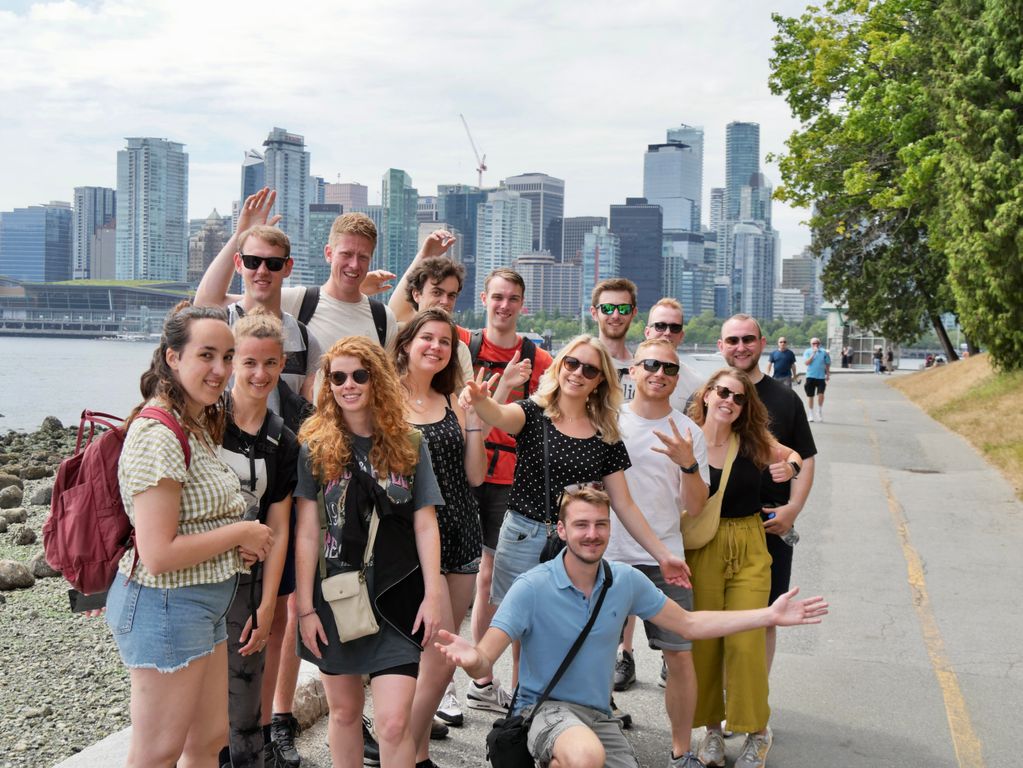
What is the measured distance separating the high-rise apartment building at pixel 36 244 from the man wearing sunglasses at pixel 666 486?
142553mm

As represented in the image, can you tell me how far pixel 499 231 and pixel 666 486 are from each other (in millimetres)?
141818

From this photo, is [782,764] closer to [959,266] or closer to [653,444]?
[653,444]

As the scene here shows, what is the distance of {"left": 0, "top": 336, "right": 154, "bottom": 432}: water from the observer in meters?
41.0

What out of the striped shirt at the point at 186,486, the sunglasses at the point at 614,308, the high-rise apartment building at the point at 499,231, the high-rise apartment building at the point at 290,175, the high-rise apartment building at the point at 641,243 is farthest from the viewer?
the high-rise apartment building at the point at 641,243

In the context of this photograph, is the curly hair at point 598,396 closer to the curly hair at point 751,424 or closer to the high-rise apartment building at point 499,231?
the curly hair at point 751,424

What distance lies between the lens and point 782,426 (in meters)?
5.25

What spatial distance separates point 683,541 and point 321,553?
1824mm

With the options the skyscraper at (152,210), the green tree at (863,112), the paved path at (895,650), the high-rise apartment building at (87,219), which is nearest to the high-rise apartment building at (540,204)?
the skyscraper at (152,210)

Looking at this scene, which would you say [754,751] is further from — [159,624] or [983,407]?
[983,407]

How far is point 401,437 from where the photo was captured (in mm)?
3943

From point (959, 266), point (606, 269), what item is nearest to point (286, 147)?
point (606, 269)

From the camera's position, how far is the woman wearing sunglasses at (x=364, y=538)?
148 inches

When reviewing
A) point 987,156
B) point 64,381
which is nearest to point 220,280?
point 987,156

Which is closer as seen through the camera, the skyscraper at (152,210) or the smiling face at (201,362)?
the smiling face at (201,362)
